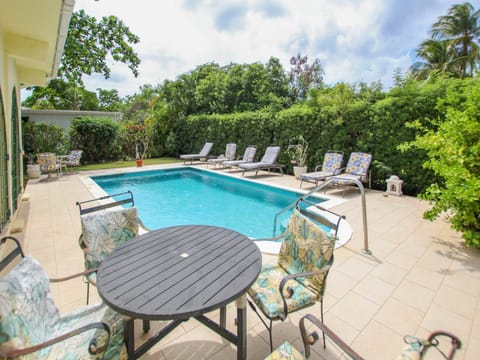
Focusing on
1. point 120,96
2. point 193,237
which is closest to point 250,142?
point 193,237

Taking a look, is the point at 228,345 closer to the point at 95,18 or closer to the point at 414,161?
the point at 414,161

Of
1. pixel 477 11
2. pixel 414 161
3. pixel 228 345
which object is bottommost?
pixel 228 345

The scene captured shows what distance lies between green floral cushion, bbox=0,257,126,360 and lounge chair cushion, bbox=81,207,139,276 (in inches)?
25.3

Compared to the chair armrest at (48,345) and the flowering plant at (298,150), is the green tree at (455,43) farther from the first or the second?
the chair armrest at (48,345)

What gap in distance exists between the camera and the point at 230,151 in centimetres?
1229

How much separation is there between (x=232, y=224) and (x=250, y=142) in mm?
6353

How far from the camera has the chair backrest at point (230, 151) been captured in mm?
12141

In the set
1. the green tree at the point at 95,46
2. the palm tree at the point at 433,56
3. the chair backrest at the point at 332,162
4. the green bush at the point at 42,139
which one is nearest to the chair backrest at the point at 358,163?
the chair backrest at the point at 332,162

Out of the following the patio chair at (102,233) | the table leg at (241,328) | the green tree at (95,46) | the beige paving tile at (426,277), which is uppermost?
the green tree at (95,46)

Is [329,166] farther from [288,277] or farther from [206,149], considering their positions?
[206,149]

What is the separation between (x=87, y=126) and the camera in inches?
500

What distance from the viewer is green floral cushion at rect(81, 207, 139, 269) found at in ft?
8.00

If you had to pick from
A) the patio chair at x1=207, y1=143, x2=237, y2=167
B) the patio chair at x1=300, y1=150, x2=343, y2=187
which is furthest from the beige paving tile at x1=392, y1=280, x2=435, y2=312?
the patio chair at x1=207, y1=143, x2=237, y2=167

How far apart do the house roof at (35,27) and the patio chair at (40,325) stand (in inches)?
120
